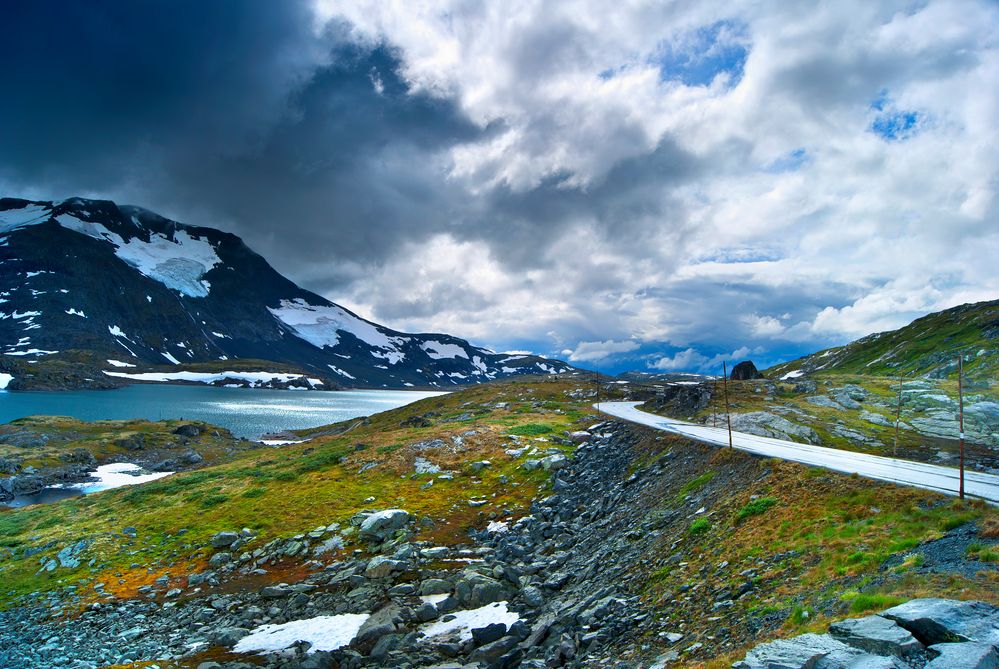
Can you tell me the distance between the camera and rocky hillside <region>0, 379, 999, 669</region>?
1436 cm

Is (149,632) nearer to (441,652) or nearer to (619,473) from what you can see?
(441,652)

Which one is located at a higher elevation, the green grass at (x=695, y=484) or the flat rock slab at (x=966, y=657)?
the flat rock slab at (x=966, y=657)

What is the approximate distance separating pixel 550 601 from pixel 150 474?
81032 mm

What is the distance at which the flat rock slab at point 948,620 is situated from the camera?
30.2 ft

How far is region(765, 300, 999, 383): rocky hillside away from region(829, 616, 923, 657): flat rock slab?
82830mm

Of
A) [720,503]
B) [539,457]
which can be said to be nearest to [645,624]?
[720,503]

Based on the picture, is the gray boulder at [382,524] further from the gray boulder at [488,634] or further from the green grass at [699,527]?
the green grass at [699,527]

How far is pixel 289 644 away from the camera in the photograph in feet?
65.9

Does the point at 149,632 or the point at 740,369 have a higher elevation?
the point at 740,369

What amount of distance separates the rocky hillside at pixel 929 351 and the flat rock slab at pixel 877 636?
82.8m

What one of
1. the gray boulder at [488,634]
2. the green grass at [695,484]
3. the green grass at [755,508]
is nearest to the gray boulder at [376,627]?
the gray boulder at [488,634]

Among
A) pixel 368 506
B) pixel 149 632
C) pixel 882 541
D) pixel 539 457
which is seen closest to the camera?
pixel 882 541

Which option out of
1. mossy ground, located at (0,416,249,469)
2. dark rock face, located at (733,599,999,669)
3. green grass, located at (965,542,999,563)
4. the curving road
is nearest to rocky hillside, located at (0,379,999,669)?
green grass, located at (965,542,999,563)

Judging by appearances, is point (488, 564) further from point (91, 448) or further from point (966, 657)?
point (91, 448)
